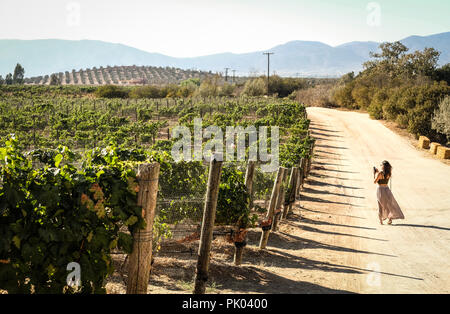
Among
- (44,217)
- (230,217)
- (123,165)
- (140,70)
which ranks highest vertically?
(140,70)

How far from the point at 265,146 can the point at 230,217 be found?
39.5 feet

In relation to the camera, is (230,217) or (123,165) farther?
(230,217)

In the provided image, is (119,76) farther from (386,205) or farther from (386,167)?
(386,167)

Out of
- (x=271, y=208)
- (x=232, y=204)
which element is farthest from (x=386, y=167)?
(x=232, y=204)

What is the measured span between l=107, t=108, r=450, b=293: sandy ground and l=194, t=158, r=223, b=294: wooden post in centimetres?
82

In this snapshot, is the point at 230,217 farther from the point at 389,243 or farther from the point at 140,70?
the point at 140,70

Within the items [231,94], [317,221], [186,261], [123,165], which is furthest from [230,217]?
[231,94]

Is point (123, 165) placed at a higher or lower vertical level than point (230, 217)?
higher

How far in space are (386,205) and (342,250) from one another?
9.35 feet

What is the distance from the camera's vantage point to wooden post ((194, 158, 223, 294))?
509cm

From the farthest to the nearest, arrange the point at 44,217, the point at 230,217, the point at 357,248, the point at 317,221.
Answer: the point at 317,221
the point at 357,248
the point at 230,217
the point at 44,217

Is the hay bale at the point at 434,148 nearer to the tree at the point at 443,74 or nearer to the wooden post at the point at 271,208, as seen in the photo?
the wooden post at the point at 271,208

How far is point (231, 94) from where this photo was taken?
70062mm

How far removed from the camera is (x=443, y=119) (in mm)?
25156
